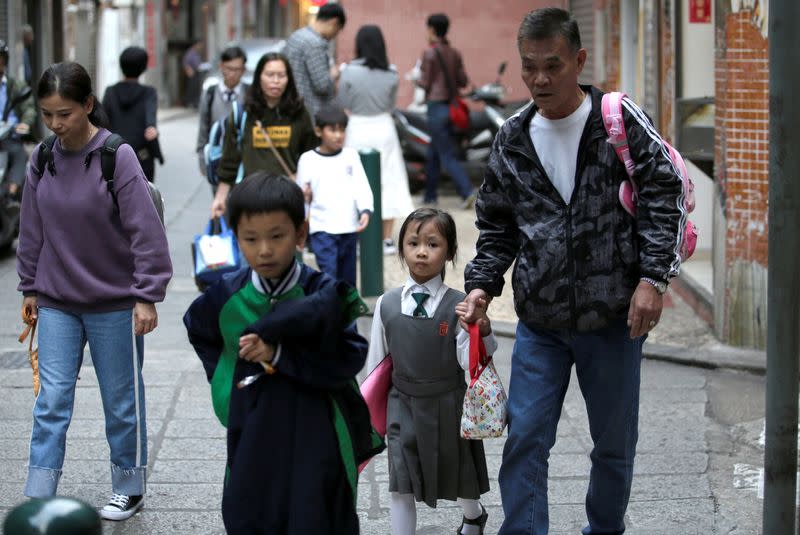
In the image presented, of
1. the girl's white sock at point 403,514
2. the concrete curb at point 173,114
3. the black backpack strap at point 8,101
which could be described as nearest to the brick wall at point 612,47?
the black backpack strap at point 8,101

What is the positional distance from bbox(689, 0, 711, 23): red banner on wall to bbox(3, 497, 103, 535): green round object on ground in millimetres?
8709

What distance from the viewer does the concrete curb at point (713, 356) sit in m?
7.64

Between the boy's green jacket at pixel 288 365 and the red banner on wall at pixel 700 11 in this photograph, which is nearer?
the boy's green jacket at pixel 288 365

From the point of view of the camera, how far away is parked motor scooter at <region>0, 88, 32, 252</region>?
36.4ft

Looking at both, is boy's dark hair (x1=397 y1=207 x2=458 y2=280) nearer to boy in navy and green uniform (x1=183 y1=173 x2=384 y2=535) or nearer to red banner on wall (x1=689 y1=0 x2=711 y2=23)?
boy in navy and green uniform (x1=183 y1=173 x2=384 y2=535)

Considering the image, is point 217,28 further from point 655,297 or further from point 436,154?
point 655,297

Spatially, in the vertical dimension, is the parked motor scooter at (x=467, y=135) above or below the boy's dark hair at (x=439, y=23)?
below

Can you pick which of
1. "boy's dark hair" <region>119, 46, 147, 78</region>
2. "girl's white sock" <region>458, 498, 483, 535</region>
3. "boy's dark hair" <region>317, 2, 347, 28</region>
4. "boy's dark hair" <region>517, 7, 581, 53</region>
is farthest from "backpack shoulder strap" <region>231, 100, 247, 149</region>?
"boy's dark hair" <region>517, 7, 581, 53</region>

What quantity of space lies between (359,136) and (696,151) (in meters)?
3.70

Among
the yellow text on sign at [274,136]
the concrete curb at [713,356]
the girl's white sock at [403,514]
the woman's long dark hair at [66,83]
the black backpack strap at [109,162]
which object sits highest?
the woman's long dark hair at [66,83]

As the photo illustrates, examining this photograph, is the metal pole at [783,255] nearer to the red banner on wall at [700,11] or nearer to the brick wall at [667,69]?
the red banner on wall at [700,11]

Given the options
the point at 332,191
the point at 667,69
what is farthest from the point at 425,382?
the point at 667,69

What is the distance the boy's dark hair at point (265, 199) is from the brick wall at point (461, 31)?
17.1m

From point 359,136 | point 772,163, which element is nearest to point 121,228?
point 772,163
